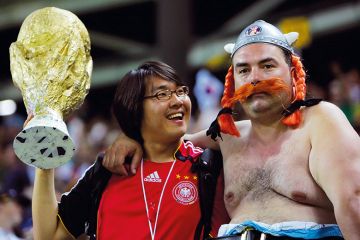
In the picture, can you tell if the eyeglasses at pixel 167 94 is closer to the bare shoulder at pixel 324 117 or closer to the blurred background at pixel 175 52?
the bare shoulder at pixel 324 117

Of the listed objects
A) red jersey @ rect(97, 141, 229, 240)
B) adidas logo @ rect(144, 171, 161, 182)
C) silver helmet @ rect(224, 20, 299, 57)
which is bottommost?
red jersey @ rect(97, 141, 229, 240)

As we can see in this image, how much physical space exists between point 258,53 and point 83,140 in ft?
17.2

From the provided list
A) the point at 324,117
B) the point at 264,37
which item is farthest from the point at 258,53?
the point at 324,117

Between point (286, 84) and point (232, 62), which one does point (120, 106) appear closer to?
point (232, 62)

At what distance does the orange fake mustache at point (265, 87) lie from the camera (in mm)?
3461

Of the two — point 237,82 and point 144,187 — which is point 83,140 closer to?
point 144,187

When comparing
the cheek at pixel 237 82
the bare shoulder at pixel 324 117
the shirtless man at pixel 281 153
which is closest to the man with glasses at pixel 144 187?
the shirtless man at pixel 281 153

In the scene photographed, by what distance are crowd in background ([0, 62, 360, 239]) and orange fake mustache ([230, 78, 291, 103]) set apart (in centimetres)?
192

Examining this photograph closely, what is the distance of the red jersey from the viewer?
3.66 meters

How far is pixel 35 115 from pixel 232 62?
3.04 ft

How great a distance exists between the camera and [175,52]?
9.89 m

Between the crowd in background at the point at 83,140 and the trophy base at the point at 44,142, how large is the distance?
2.03 metres

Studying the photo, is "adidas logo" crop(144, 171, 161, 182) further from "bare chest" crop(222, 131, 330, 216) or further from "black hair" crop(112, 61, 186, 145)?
"bare chest" crop(222, 131, 330, 216)

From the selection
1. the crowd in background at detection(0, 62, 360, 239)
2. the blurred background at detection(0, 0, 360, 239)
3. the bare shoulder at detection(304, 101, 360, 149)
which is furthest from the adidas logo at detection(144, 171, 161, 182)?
the crowd in background at detection(0, 62, 360, 239)
